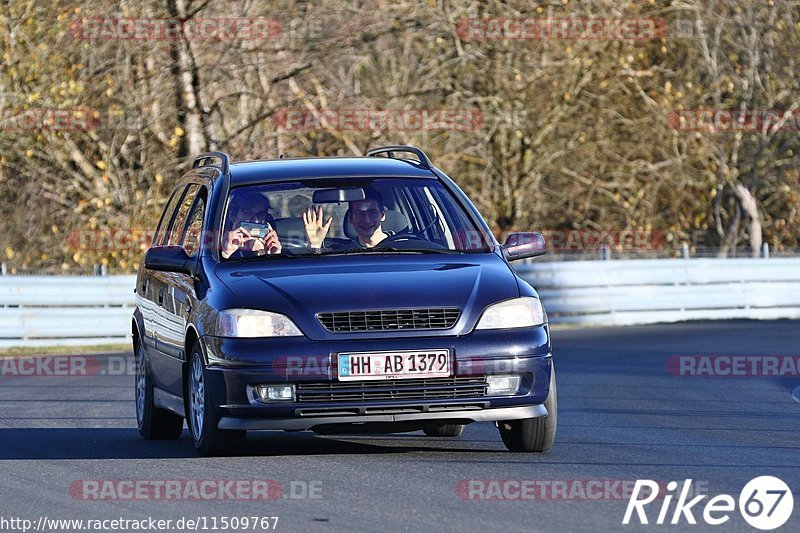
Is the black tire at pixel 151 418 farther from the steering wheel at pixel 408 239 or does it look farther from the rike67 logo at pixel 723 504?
the rike67 logo at pixel 723 504

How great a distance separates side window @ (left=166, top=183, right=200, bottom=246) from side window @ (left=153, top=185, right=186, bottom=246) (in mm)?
131

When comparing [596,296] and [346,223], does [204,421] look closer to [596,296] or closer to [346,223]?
[346,223]

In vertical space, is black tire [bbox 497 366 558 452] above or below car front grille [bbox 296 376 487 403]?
below

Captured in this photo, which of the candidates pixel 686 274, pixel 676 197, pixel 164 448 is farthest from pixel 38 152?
pixel 164 448

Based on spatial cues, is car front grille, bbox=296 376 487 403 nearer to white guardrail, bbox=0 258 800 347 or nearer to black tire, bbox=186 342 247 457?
black tire, bbox=186 342 247 457

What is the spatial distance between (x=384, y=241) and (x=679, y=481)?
2592 mm

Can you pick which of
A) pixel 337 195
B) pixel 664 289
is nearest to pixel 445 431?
pixel 337 195

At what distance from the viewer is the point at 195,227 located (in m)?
10.4

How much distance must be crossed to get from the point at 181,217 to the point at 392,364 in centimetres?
293

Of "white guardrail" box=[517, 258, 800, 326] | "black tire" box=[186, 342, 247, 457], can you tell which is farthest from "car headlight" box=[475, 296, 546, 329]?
"white guardrail" box=[517, 258, 800, 326]

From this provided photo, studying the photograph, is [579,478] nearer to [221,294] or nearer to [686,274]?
[221,294]

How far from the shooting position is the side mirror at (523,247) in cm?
991

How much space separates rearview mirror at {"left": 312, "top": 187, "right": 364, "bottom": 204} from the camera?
32.9ft

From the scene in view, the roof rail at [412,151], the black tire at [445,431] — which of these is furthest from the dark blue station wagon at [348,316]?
the black tire at [445,431]
